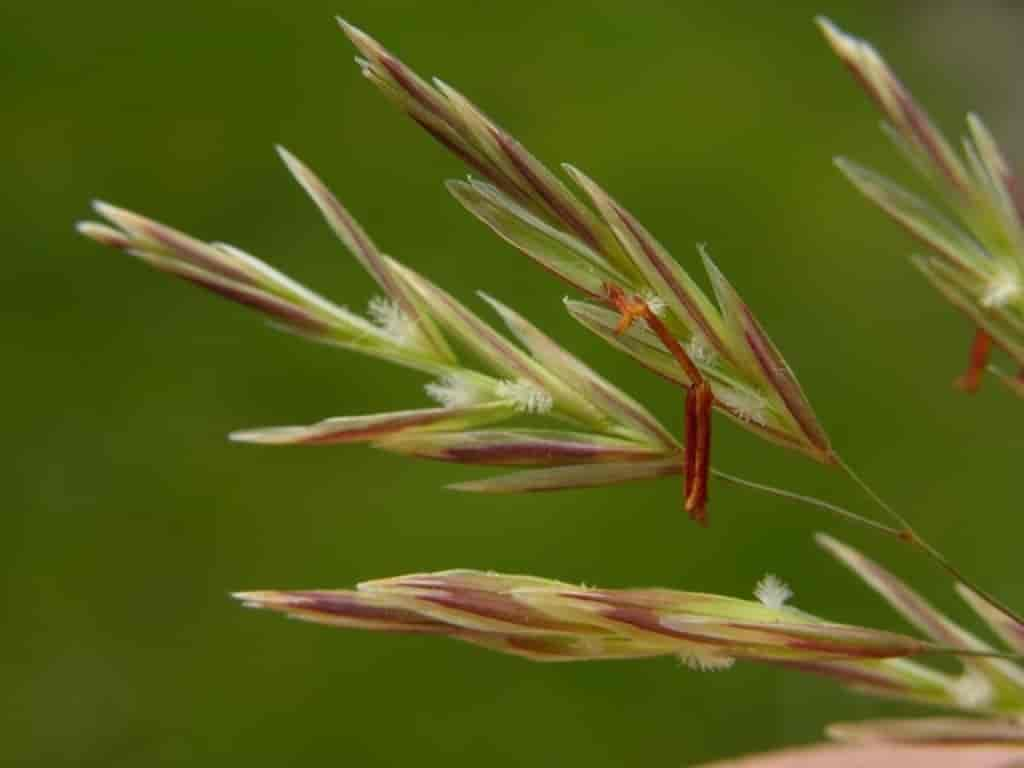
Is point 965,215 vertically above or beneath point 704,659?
above

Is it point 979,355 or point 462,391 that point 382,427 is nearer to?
point 462,391

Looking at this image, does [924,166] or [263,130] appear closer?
[924,166]

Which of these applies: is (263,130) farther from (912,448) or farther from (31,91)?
(912,448)

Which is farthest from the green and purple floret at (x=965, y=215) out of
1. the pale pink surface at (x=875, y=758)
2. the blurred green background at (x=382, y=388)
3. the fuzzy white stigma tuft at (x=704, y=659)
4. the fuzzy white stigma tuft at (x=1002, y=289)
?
the blurred green background at (x=382, y=388)

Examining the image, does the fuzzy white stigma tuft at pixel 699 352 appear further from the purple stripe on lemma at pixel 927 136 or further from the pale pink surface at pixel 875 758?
the pale pink surface at pixel 875 758

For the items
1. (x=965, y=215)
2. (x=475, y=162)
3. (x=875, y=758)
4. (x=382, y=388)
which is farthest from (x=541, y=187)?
(x=382, y=388)

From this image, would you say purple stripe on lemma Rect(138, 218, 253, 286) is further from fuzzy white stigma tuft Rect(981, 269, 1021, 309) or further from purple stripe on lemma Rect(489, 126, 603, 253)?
Answer: fuzzy white stigma tuft Rect(981, 269, 1021, 309)

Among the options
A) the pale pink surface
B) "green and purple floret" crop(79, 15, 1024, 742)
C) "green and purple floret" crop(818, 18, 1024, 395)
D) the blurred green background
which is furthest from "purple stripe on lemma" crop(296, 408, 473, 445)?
the blurred green background

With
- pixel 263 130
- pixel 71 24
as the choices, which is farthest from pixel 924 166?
pixel 71 24
